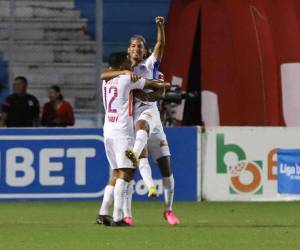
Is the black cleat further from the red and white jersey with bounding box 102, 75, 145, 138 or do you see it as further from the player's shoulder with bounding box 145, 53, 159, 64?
the player's shoulder with bounding box 145, 53, 159, 64

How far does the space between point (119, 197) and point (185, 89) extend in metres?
10.00

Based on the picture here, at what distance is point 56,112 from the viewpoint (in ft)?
67.3

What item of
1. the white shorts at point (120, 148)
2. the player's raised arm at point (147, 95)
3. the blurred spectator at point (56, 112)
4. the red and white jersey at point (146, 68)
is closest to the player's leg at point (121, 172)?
the white shorts at point (120, 148)

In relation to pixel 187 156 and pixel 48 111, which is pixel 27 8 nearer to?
pixel 48 111

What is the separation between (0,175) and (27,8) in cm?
607

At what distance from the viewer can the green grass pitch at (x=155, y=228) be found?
10.7 meters

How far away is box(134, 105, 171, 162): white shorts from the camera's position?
1309cm

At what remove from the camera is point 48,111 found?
20.6m

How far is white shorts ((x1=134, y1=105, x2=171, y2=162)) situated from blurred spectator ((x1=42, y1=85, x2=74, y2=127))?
7.26 m

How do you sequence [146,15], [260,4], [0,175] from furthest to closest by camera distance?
[146,15]
[260,4]
[0,175]

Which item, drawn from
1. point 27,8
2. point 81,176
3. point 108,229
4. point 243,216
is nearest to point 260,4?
point 27,8

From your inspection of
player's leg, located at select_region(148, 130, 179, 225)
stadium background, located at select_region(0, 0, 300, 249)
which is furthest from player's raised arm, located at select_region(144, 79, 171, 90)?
stadium background, located at select_region(0, 0, 300, 249)

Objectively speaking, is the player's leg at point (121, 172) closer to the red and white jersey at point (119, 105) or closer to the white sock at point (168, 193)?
the red and white jersey at point (119, 105)

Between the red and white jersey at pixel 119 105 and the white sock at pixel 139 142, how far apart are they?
14 cm
